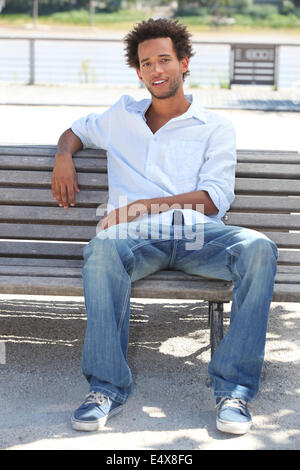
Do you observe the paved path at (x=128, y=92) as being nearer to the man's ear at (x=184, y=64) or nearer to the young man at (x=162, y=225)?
the man's ear at (x=184, y=64)

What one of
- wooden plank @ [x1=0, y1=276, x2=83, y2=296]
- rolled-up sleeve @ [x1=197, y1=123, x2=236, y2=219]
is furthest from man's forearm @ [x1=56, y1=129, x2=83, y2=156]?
wooden plank @ [x1=0, y1=276, x2=83, y2=296]

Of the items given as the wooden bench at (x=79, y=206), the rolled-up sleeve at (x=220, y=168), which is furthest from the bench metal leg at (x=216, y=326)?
the rolled-up sleeve at (x=220, y=168)

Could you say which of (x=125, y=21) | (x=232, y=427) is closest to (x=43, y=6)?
(x=125, y=21)

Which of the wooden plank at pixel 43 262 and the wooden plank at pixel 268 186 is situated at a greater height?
the wooden plank at pixel 268 186

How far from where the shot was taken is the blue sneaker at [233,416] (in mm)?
3586

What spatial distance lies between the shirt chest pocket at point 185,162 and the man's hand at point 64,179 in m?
0.63

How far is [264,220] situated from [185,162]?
2.17 feet

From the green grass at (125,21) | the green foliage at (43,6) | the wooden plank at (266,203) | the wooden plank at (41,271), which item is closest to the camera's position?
the wooden plank at (41,271)

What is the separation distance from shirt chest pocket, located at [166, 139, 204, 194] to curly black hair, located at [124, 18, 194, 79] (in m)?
0.54

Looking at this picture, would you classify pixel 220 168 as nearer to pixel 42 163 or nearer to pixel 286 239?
pixel 286 239

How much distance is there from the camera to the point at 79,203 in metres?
4.86

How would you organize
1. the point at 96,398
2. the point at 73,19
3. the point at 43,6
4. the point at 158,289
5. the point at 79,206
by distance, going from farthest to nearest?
the point at 43,6, the point at 73,19, the point at 79,206, the point at 158,289, the point at 96,398

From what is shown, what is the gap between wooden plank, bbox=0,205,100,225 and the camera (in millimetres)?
4812

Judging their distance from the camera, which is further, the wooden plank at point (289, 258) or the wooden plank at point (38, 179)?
the wooden plank at point (38, 179)
